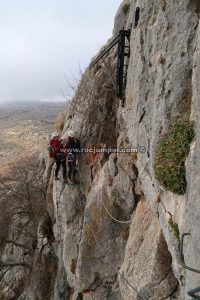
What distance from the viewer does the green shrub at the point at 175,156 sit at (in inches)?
346

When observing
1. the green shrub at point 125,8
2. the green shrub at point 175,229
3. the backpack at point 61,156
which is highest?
the green shrub at point 125,8

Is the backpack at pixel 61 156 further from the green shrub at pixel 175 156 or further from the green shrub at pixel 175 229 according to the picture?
the green shrub at pixel 175 229

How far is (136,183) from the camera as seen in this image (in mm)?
14203

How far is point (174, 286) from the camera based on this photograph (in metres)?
10.3

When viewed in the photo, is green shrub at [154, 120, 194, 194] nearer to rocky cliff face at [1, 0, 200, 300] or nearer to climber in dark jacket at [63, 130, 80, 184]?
rocky cliff face at [1, 0, 200, 300]

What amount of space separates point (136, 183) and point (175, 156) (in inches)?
208

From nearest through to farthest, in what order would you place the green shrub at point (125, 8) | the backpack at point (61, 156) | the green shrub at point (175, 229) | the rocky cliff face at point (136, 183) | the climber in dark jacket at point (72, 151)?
the green shrub at point (175, 229) < the rocky cliff face at point (136, 183) < the climber in dark jacket at point (72, 151) < the backpack at point (61, 156) < the green shrub at point (125, 8)

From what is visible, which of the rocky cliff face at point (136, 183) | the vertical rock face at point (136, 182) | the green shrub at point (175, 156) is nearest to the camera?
the green shrub at point (175, 156)

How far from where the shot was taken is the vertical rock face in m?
9.62

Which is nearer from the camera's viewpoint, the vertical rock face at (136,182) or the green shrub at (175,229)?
the green shrub at (175,229)

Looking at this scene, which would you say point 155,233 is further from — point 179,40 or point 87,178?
point 87,178

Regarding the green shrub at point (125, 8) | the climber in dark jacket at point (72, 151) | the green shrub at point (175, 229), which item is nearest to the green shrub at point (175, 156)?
the green shrub at point (175, 229)

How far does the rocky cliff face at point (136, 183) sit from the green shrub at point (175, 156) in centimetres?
27

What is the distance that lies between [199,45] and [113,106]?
34.3ft
